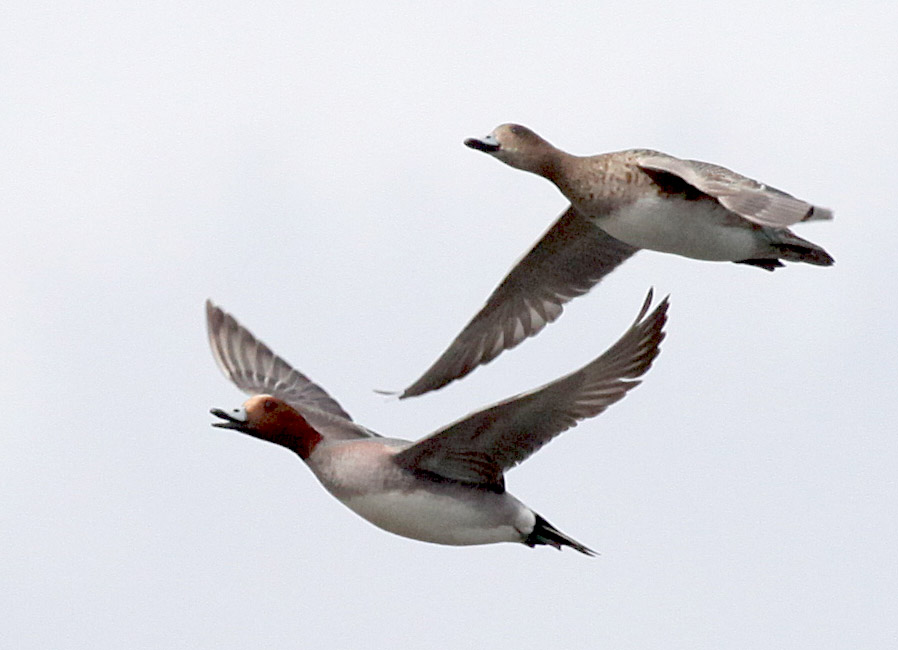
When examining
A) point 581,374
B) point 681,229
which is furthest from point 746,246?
point 581,374

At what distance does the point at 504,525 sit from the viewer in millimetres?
14547

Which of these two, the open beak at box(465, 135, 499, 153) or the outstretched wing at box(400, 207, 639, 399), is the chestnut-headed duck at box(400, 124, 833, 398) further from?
the outstretched wing at box(400, 207, 639, 399)

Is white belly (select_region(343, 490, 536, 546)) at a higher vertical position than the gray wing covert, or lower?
lower

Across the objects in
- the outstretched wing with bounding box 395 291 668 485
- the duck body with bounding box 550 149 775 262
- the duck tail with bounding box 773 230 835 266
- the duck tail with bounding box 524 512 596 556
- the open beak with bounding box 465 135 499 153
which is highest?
the open beak with bounding box 465 135 499 153

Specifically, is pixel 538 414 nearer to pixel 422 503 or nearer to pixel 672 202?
pixel 422 503

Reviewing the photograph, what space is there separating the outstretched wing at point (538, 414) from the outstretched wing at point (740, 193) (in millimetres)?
724

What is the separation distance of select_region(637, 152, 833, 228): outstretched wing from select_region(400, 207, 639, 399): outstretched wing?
1.96 m

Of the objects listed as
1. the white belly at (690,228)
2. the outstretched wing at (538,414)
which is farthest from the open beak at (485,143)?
the outstretched wing at (538,414)

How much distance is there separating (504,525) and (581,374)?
1096 mm

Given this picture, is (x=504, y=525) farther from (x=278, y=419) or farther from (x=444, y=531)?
(x=278, y=419)

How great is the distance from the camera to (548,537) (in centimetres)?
1471

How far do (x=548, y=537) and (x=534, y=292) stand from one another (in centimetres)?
316

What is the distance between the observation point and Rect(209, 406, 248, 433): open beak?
1509 centimetres

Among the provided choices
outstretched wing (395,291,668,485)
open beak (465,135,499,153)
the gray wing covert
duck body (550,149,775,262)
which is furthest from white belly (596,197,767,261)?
the gray wing covert
